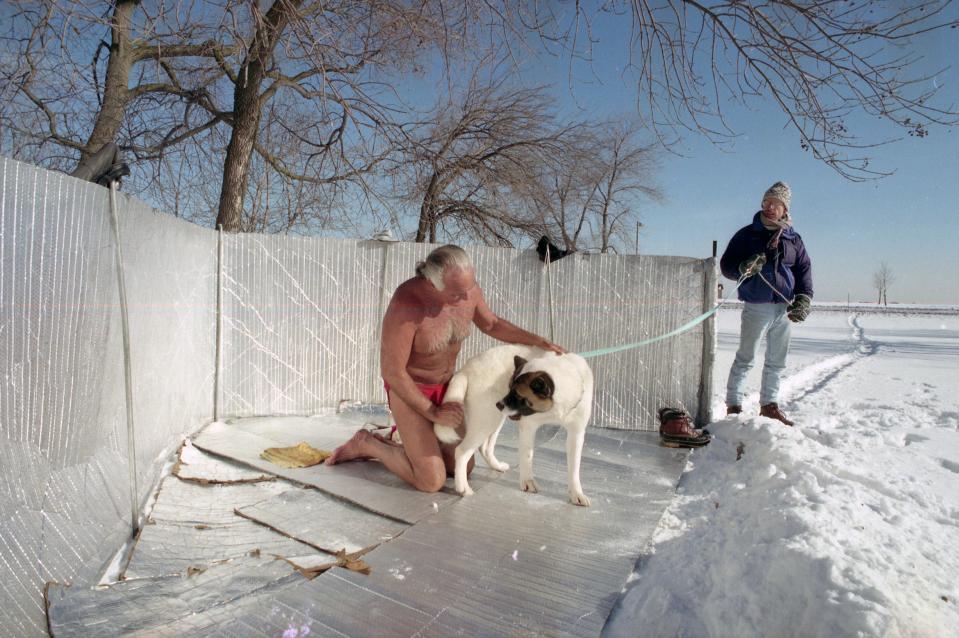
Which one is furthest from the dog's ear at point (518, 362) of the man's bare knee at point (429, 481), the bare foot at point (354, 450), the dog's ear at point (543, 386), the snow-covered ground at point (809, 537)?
the bare foot at point (354, 450)

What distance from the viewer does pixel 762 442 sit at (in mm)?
3592

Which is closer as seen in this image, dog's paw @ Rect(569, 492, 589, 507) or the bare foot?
dog's paw @ Rect(569, 492, 589, 507)

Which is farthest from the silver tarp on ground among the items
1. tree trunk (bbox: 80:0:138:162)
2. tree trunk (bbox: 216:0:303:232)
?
tree trunk (bbox: 80:0:138:162)

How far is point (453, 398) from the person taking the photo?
9.61ft

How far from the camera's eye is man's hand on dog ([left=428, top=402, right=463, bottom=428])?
9.50 ft

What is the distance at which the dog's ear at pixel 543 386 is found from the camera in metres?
2.65

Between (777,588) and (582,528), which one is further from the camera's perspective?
(582,528)

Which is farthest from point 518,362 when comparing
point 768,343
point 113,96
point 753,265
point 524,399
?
point 113,96

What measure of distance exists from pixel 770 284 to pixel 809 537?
284cm

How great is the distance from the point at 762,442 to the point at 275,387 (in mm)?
4385

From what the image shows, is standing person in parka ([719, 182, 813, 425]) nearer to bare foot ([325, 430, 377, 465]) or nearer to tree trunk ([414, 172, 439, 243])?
bare foot ([325, 430, 377, 465])

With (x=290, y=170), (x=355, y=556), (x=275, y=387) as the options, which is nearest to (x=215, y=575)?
(x=355, y=556)

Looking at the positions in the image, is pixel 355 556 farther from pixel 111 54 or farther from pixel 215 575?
pixel 111 54

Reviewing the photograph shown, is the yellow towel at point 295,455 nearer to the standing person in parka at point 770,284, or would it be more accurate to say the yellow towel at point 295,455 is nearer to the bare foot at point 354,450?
the bare foot at point 354,450
